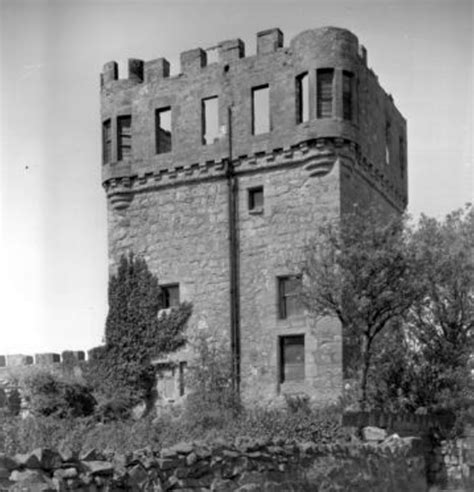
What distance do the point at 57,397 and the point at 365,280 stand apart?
1316 centimetres

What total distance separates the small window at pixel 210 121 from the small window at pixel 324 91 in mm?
4409

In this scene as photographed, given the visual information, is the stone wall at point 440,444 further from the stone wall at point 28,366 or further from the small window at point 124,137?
the small window at point 124,137

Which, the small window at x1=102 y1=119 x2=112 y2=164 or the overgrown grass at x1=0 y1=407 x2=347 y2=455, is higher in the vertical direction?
the small window at x1=102 y1=119 x2=112 y2=164

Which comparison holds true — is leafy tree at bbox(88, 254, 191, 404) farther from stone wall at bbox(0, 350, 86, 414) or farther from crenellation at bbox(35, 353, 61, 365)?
crenellation at bbox(35, 353, 61, 365)

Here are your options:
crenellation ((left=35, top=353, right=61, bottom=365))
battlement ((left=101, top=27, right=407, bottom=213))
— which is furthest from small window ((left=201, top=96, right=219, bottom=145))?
crenellation ((left=35, top=353, right=61, bottom=365))

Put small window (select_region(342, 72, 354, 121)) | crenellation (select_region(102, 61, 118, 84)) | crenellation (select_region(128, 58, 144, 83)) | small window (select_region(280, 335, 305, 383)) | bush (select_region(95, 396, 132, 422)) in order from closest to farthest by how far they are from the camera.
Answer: small window (select_region(280, 335, 305, 383)), small window (select_region(342, 72, 354, 121)), bush (select_region(95, 396, 132, 422)), crenellation (select_region(128, 58, 144, 83)), crenellation (select_region(102, 61, 118, 84))

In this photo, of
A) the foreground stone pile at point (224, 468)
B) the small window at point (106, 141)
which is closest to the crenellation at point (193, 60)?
the small window at point (106, 141)

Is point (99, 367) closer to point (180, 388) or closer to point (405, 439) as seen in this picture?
point (180, 388)

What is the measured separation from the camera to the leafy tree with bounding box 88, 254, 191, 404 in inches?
1318

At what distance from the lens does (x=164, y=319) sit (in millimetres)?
33594

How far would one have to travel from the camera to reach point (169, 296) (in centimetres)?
3450

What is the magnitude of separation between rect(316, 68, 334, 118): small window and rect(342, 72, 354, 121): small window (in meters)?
0.45

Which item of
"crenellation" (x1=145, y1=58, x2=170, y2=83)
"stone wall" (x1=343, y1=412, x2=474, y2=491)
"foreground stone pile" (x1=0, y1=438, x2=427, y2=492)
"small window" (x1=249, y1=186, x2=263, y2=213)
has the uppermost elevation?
"crenellation" (x1=145, y1=58, x2=170, y2=83)

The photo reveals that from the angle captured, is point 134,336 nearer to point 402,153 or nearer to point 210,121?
point 210,121
